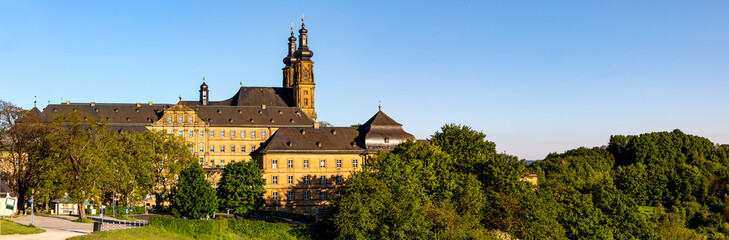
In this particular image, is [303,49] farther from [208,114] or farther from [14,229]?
[14,229]

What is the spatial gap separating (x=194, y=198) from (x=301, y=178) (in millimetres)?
19696

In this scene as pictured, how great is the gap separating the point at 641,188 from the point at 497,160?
44.5 meters

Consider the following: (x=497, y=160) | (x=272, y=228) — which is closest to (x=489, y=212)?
(x=497, y=160)

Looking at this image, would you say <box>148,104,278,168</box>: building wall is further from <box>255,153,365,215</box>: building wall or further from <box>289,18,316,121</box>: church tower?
<box>255,153,365,215</box>: building wall

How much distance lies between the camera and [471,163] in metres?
77.4

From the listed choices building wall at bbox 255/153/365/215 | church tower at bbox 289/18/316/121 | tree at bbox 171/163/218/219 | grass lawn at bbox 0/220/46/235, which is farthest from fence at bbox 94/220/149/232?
church tower at bbox 289/18/316/121

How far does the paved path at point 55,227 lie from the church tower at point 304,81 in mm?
73472

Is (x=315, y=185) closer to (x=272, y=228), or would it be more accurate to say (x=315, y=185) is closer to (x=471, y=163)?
(x=471, y=163)

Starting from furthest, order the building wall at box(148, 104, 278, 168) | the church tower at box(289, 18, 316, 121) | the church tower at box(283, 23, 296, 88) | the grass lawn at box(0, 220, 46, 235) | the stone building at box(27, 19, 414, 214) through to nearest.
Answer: the church tower at box(283, 23, 296, 88) < the church tower at box(289, 18, 316, 121) < the building wall at box(148, 104, 278, 168) < the stone building at box(27, 19, 414, 214) < the grass lawn at box(0, 220, 46, 235)

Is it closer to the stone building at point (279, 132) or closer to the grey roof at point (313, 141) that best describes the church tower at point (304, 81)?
the stone building at point (279, 132)

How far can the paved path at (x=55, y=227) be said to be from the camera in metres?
48.9

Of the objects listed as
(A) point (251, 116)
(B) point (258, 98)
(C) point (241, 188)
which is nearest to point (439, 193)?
(C) point (241, 188)

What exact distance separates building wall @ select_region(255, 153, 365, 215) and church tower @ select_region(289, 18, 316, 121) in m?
50.3

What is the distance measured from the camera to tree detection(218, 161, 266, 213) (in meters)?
75.7
